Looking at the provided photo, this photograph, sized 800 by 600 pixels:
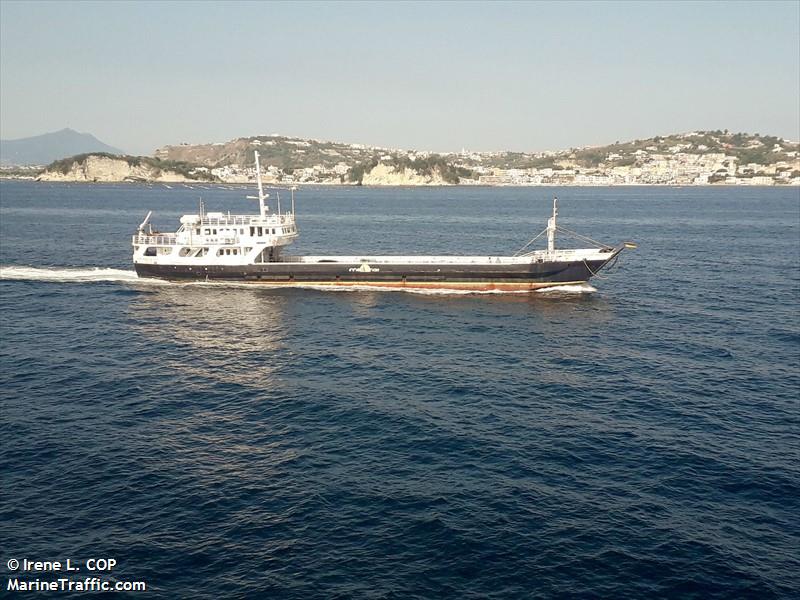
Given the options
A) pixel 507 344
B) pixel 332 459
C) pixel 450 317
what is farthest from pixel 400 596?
pixel 450 317

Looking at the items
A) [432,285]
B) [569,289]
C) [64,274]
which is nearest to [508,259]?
[569,289]

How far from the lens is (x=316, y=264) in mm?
71438

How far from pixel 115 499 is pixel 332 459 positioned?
998cm

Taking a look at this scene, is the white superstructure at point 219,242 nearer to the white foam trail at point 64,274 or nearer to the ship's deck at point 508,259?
the white foam trail at point 64,274

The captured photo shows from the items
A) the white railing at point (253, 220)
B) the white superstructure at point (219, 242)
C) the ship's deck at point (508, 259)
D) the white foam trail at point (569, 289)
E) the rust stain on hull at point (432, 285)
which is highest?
the white railing at point (253, 220)

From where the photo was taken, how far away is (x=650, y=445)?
32.6 metres

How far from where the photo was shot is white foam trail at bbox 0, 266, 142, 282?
245ft

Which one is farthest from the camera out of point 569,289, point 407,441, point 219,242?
point 219,242

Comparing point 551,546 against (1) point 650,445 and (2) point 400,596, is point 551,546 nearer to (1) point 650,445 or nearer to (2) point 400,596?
(2) point 400,596

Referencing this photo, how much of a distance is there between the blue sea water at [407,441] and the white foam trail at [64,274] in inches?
240

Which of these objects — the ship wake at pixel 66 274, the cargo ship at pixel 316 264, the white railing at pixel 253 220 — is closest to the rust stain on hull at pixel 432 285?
the cargo ship at pixel 316 264

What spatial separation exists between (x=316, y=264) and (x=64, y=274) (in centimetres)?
3243

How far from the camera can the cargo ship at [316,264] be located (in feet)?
228

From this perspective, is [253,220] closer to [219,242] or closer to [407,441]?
[219,242]
